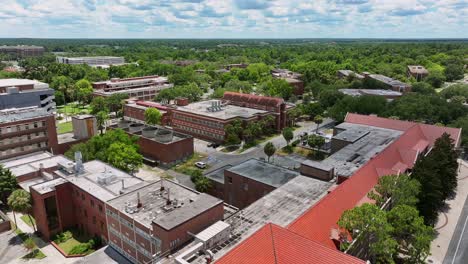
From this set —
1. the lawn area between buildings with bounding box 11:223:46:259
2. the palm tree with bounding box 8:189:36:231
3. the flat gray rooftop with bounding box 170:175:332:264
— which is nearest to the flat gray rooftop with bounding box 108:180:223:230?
the flat gray rooftop with bounding box 170:175:332:264

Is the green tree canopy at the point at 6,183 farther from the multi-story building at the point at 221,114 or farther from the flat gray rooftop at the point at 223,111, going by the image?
the flat gray rooftop at the point at 223,111

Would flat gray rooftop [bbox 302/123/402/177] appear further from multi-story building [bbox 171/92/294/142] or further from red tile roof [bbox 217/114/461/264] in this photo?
multi-story building [bbox 171/92/294/142]

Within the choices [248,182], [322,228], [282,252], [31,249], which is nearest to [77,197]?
[31,249]

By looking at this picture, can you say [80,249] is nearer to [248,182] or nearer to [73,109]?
[248,182]

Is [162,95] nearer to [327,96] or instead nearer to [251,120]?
[251,120]

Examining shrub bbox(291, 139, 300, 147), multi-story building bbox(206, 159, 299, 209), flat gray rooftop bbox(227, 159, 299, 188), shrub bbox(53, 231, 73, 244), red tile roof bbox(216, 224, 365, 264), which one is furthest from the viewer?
shrub bbox(291, 139, 300, 147)

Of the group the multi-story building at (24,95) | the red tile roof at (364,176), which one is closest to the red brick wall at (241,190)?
the red tile roof at (364,176)

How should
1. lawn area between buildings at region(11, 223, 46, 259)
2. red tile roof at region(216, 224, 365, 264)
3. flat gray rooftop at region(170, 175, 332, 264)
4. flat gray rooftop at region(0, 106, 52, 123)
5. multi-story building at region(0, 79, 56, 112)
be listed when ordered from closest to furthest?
red tile roof at region(216, 224, 365, 264) → flat gray rooftop at region(170, 175, 332, 264) → lawn area between buildings at region(11, 223, 46, 259) → flat gray rooftop at region(0, 106, 52, 123) → multi-story building at region(0, 79, 56, 112)
